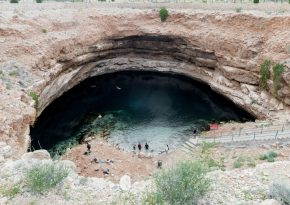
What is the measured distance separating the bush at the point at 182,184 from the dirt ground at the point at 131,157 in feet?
34.8

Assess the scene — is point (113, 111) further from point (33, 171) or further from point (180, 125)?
point (33, 171)

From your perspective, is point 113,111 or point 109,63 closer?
point 113,111

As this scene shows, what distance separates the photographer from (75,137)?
35.2m

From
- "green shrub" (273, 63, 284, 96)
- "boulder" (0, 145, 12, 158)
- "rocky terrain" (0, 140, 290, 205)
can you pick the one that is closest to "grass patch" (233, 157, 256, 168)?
"rocky terrain" (0, 140, 290, 205)

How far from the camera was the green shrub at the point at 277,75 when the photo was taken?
35.6 m

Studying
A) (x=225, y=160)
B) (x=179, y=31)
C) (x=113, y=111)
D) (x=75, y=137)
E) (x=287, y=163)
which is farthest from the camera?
(x=179, y=31)

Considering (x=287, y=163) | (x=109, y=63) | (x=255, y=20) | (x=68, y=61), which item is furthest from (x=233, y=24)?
(x=287, y=163)

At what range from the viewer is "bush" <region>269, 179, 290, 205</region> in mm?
13790

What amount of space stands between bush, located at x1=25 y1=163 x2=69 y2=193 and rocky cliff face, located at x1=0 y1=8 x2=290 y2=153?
1104 cm

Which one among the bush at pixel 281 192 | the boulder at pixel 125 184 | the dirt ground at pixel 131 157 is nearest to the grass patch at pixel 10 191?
the boulder at pixel 125 184

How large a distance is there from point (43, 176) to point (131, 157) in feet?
51.8

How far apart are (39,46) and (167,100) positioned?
16.5 metres

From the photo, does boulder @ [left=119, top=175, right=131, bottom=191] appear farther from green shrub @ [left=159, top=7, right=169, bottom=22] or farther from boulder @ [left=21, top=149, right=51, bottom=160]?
green shrub @ [left=159, top=7, right=169, bottom=22]

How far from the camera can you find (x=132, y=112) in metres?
40.3
